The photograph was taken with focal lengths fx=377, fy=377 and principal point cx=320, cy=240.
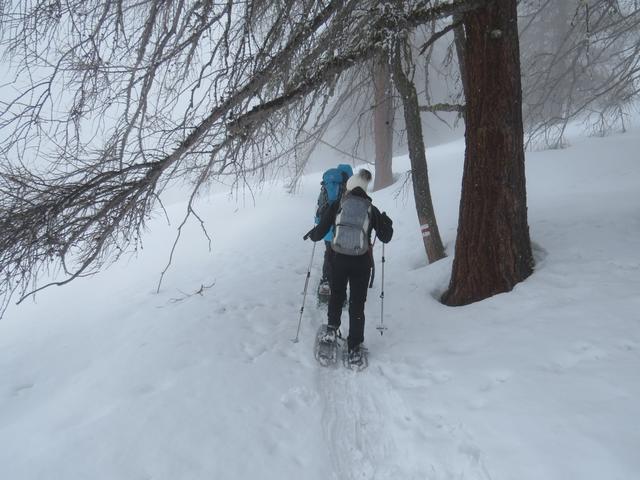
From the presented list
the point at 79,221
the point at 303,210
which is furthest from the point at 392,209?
the point at 79,221

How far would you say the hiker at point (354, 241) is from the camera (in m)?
3.61

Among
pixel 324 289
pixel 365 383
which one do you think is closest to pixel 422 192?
pixel 324 289

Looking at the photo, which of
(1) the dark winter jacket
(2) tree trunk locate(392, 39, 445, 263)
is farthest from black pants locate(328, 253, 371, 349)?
(2) tree trunk locate(392, 39, 445, 263)

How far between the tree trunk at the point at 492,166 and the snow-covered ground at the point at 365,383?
0.31 meters

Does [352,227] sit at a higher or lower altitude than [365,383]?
higher

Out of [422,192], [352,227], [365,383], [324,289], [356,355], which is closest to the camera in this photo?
[365,383]

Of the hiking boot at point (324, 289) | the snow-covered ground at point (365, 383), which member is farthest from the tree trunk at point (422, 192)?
the hiking boot at point (324, 289)

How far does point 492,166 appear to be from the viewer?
375 cm

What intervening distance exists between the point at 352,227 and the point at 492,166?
1.54m

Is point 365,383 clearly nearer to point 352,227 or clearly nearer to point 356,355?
point 356,355

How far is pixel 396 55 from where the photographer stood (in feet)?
12.0

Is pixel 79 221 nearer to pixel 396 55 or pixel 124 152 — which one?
pixel 124 152

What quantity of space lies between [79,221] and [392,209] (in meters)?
7.36

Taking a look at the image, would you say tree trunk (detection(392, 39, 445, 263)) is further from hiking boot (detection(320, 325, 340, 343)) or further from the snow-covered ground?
hiking boot (detection(320, 325, 340, 343))
